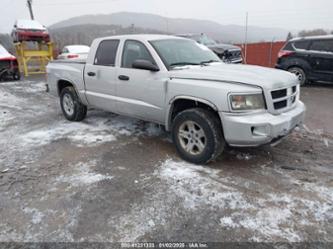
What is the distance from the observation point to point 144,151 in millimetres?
4621

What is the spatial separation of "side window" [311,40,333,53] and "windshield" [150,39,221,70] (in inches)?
249

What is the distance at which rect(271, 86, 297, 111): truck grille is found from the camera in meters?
3.63

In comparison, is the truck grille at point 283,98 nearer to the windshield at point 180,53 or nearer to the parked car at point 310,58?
the windshield at point 180,53

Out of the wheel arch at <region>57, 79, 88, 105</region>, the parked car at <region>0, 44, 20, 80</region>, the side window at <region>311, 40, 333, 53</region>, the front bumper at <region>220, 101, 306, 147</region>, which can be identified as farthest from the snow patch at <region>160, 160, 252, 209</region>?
the parked car at <region>0, 44, 20, 80</region>

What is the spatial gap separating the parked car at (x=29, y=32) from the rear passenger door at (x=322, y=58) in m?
13.1

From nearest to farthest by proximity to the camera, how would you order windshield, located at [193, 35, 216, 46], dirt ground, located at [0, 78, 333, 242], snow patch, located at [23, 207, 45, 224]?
dirt ground, located at [0, 78, 333, 242] → snow patch, located at [23, 207, 45, 224] → windshield, located at [193, 35, 216, 46]

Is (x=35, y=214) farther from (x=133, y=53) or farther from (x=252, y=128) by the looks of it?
(x=133, y=53)

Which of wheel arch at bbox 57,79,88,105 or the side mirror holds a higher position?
the side mirror

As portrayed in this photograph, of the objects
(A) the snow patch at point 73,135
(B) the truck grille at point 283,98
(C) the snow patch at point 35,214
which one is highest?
(B) the truck grille at point 283,98

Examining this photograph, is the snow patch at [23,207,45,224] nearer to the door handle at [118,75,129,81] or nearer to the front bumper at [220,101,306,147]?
the front bumper at [220,101,306,147]

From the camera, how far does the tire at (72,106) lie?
6.08m

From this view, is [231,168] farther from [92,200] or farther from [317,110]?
[317,110]

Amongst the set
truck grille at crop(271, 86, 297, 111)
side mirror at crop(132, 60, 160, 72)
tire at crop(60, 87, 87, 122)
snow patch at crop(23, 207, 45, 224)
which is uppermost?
side mirror at crop(132, 60, 160, 72)

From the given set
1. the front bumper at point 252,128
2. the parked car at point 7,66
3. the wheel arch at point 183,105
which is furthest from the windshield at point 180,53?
the parked car at point 7,66
